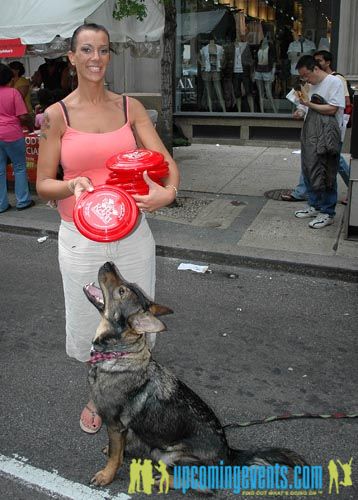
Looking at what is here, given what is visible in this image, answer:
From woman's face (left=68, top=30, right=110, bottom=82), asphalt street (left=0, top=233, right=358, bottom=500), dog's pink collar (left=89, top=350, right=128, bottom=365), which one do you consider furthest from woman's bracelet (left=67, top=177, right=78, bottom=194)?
asphalt street (left=0, top=233, right=358, bottom=500)

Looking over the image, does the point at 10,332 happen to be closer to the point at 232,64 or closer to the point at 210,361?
the point at 210,361

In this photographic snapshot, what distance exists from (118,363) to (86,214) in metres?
0.74

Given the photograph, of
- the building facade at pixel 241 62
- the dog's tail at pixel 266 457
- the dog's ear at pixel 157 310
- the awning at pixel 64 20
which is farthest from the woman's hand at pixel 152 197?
the building facade at pixel 241 62

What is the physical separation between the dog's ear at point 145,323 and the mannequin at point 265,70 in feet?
36.0

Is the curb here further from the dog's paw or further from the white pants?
the dog's paw

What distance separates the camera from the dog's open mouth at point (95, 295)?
2.73 m

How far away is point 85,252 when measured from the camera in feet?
9.57

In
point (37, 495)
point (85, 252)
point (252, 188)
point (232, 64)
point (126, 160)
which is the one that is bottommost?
point (37, 495)

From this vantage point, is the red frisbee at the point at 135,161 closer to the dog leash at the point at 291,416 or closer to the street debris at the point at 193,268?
the dog leash at the point at 291,416

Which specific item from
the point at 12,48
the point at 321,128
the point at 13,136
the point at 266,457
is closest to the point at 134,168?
the point at 266,457

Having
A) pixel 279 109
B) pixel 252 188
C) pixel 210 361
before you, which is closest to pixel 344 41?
pixel 279 109

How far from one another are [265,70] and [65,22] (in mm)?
6439

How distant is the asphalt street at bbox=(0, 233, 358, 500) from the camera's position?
10.8 ft

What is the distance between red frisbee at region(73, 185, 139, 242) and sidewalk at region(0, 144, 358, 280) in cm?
377
